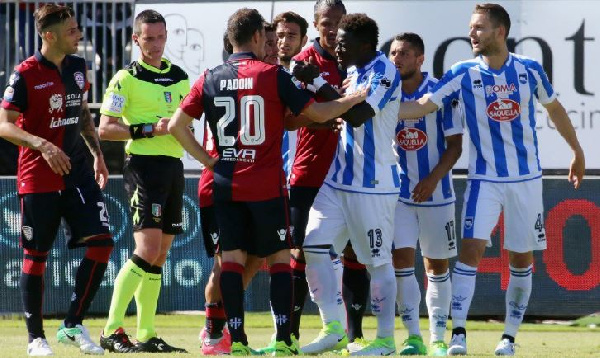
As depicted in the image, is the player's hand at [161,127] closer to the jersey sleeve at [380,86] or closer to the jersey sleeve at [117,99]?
the jersey sleeve at [117,99]

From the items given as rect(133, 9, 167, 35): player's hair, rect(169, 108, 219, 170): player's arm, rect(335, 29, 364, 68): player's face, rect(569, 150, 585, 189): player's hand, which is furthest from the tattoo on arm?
rect(569, 150, 585, 189): player's hand

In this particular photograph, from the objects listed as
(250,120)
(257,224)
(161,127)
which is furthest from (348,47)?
(161,127)

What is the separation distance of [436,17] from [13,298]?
4.77 meters

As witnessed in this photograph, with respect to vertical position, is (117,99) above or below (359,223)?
above

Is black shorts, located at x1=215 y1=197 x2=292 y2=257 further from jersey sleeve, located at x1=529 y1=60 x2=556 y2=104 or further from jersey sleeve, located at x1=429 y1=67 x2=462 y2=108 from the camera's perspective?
jersey sleeve, located at x1=529 y1=60 x2=556 y2=104

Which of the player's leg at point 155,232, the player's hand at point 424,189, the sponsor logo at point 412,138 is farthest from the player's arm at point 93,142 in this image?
the player's hand at point 424,189

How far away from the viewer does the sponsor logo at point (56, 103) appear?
9406mm

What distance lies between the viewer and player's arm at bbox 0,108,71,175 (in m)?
9.09

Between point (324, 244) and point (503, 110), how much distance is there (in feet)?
4.94

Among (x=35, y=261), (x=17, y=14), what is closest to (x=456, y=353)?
(x=35, y=261)

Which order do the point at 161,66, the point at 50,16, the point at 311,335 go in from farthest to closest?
the point at 311,335 → the point at 161,66 → the point at 50,16

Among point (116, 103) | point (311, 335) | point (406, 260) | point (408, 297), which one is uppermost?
point (116, 103)

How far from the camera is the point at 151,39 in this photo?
9.91 m

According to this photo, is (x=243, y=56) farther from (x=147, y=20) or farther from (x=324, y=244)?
(x=147, y=20)
